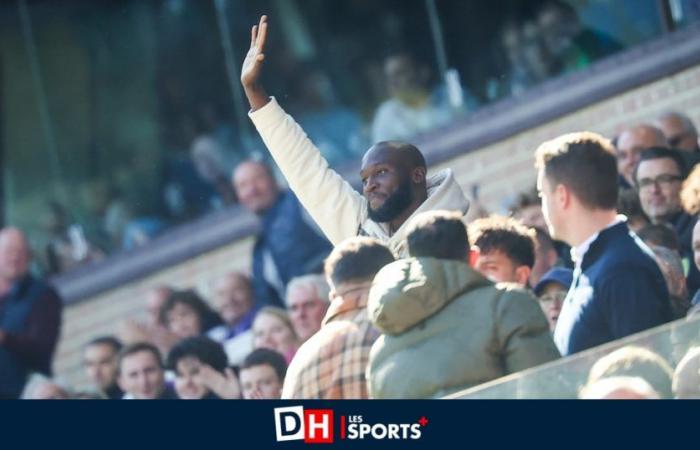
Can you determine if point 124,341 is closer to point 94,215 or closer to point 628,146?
point 94,215

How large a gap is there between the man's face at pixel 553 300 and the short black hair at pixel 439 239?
649 mm

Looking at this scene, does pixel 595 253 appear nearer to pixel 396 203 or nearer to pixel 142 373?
pixel 396 203

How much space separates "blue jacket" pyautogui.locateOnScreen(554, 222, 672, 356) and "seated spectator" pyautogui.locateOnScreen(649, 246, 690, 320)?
0.32m

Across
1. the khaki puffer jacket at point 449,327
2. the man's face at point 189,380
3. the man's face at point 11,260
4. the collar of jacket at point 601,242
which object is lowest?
the khaki puffer jacket at point 449,327

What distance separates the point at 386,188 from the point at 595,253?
98 cm

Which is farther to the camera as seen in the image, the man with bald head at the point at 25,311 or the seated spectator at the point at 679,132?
the man with bald head at the point at 25,311

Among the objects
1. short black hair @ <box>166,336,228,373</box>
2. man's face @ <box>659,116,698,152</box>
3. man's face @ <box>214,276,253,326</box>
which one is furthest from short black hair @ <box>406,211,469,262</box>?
man's face @ <box>214,276,253,326</box>

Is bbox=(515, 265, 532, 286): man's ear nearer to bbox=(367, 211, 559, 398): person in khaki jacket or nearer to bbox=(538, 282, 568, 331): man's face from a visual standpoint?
bbox=(538, 282, 568, 331): man's face

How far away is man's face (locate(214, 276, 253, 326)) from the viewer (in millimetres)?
10328

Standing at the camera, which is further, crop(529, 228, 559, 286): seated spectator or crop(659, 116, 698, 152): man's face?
crop(659, 116, 698, 152): man's face

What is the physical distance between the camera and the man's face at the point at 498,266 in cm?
747

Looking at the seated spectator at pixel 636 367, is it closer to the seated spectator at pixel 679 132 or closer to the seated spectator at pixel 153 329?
the seated spectator at pixel 679 132

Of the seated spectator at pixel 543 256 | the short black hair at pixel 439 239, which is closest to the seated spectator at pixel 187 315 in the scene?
the seated spectator at pixel 543 256
